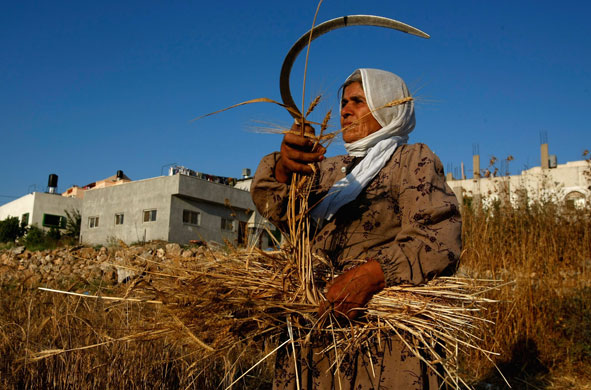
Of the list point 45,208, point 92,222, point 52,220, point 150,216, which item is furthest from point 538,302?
point 52,220

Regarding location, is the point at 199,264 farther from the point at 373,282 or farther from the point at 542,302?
the point at 542,302

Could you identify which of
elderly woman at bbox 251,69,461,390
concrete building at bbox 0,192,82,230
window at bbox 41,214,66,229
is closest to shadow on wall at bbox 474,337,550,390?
elderly woman at bbox 251,69,461,390

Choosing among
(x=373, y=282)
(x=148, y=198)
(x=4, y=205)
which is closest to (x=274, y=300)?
(x=373, y=282)

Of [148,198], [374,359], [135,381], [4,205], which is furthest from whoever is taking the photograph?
[4,205]

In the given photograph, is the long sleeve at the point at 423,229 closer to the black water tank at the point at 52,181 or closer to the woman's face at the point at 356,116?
the woman's face at the point at 356,116

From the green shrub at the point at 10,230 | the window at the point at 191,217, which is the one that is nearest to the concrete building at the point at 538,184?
the window at the point at 191,217

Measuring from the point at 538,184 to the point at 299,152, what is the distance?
9.45m

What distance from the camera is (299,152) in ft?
4.74

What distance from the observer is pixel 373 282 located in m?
1.39

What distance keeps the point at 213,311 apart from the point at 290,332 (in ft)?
0.83

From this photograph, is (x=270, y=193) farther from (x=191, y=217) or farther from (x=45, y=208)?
(x=45, y=208)

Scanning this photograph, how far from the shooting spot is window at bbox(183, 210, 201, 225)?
27.8 metres

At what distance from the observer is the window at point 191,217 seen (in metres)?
27.8

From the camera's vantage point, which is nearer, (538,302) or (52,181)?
(538,302)
